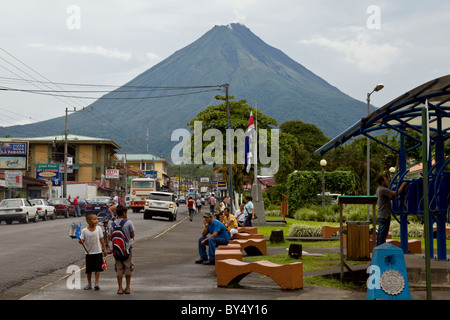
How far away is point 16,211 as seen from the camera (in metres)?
37.8

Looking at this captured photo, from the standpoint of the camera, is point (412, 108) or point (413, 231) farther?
point (413, 231)

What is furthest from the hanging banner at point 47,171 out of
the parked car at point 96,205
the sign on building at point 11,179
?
the parked car at point 96,205

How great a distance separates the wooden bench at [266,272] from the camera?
1084 centimetres

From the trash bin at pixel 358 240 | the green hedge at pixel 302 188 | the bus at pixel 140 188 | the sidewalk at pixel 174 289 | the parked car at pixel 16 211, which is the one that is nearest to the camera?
the sidewalk at pixel 174 289

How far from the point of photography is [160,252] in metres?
19.3

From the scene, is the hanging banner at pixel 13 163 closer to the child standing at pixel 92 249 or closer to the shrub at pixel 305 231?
the shrub at pixel 305 231

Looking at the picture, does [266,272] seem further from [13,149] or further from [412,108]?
[13,149]

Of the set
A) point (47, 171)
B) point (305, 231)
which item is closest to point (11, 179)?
point (47, 171)

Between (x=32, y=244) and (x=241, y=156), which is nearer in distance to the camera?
(x=32, y=244)

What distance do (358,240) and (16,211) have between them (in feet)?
90.2

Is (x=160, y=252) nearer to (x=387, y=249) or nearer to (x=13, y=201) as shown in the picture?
(x=387, y=249)

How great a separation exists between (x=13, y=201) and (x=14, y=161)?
24.8 meters

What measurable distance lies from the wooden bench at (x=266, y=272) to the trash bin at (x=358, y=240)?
4.47 metres
